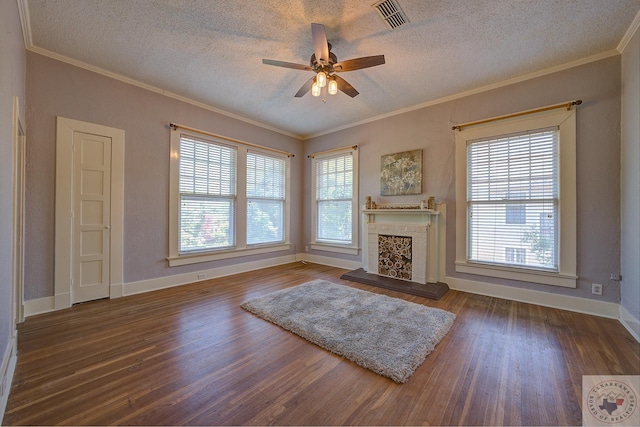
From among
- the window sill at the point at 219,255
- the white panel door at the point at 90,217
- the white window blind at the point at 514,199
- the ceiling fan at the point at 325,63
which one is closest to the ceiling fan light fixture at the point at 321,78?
the ceiling fan at the point at 325,63

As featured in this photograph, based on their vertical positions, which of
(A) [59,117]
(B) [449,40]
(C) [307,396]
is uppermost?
(B) [449,40]

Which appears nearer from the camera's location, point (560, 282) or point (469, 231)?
→ point (560, 282)

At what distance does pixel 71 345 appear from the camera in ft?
6.76

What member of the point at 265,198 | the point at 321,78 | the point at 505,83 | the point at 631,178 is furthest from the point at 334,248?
the point at 631,178

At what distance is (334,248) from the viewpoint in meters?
5.14

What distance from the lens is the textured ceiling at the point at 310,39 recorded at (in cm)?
212

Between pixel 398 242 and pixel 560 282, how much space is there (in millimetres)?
1962

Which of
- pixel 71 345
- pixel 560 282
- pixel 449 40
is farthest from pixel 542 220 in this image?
pixel 71 345

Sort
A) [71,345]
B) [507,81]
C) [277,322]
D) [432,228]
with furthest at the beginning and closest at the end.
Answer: [432,228] < [507,81] < [277,322] < [71,345]

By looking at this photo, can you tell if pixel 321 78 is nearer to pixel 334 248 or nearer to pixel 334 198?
pixel 334 198

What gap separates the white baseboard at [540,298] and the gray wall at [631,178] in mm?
179

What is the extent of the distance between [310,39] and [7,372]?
11.5ft

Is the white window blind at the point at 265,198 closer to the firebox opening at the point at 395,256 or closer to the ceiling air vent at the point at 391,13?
the firebox opening at the point at 395,256

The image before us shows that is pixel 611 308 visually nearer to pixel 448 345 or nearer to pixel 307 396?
pixel 448 345
